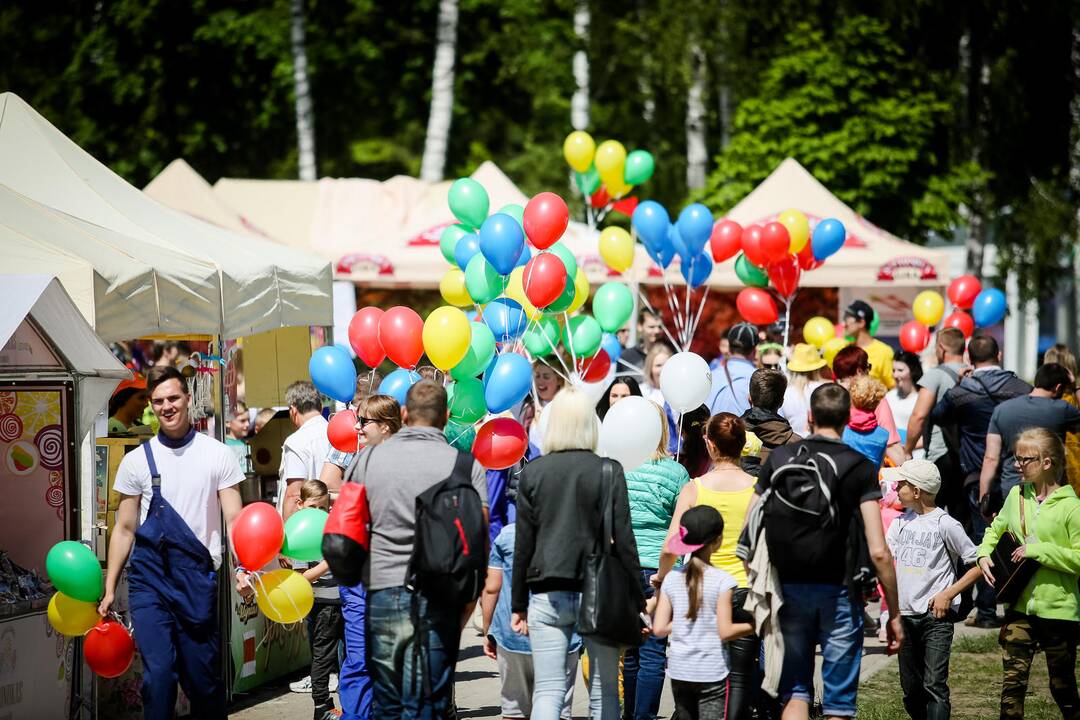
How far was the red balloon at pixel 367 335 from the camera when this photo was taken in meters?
6.67

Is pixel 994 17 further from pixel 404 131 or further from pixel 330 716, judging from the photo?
pixel 330 716

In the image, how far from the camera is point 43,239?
6340mm

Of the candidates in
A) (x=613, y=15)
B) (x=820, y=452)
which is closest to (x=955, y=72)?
(x=613, y=15)

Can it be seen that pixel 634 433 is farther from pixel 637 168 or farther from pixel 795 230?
pixel 637 168

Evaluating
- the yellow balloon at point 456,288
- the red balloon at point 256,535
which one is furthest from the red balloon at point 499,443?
the yellow balloon at point 456,288

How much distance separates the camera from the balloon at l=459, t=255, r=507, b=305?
282 inches

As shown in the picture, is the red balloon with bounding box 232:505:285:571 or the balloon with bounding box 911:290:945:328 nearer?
the red balloon with bounding box 232:505:285:571

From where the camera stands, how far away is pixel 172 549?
5.43m

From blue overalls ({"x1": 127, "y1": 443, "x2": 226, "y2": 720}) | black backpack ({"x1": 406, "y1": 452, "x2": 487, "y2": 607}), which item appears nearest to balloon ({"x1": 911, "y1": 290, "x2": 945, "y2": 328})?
black backpack ({"x1": 406, "y1": 452, "x2": 487, "y2": 607})

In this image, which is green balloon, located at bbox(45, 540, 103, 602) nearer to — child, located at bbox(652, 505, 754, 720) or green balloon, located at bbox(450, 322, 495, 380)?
green balloon, located at bbox(450, 322, 495, 380)

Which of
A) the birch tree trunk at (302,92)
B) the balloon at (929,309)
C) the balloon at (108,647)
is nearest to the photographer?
the balloon at (108,647)

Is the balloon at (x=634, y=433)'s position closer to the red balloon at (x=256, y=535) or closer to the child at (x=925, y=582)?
the child at (x=925, y=582)

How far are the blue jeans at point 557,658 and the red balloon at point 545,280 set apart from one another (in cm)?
224

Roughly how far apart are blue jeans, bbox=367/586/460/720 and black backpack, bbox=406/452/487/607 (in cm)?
8
